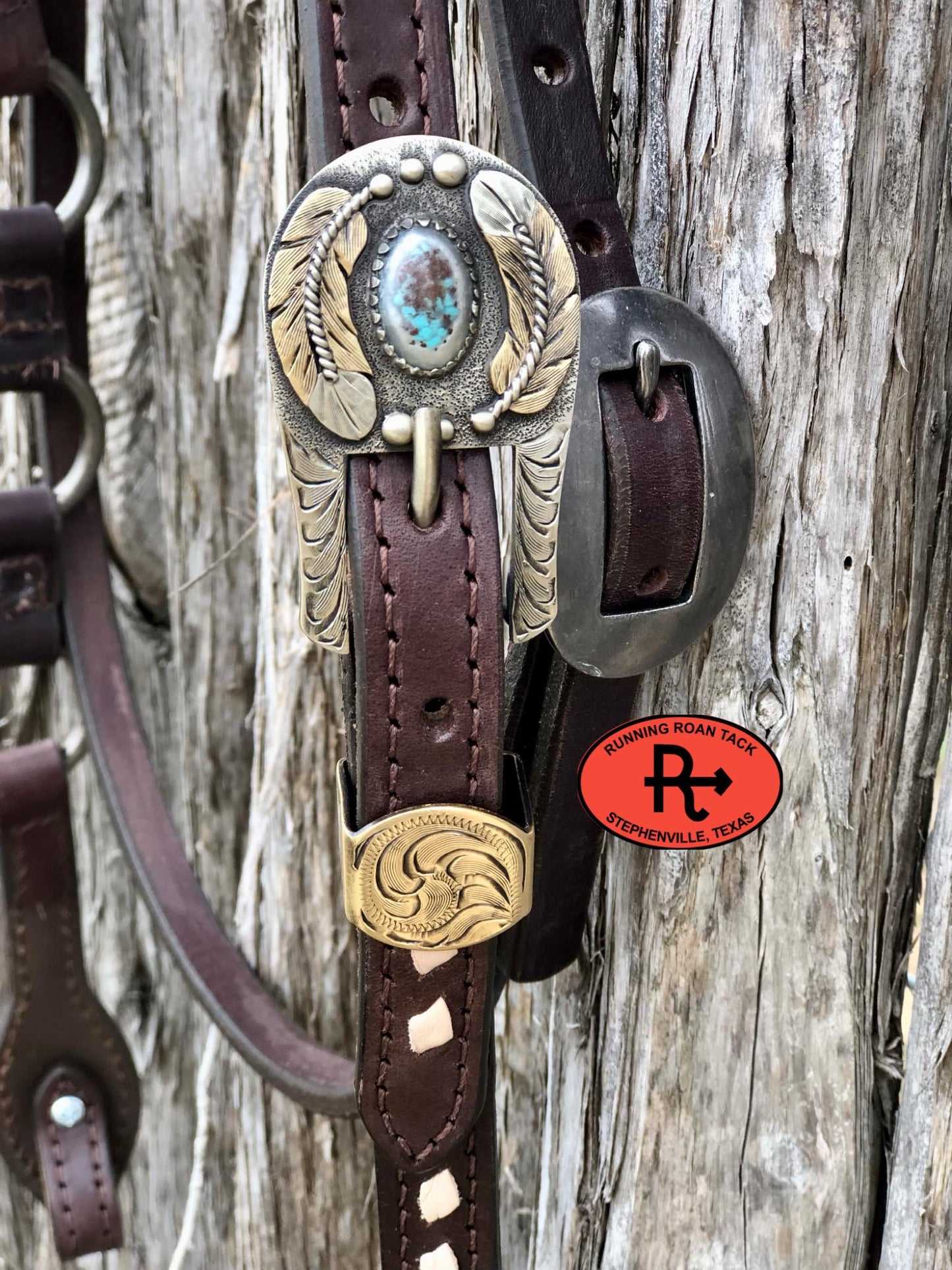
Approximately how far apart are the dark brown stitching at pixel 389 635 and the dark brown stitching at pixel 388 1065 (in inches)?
4.8

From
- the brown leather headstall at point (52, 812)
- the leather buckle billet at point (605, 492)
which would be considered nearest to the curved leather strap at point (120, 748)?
the brown leather headstall at point (52, 812)

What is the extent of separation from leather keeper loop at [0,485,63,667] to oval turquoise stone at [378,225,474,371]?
63cm

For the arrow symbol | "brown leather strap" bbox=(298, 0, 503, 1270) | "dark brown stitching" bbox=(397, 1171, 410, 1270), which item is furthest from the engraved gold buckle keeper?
"dark brown stitching" bbox=(397, 1171, 410, 1270)

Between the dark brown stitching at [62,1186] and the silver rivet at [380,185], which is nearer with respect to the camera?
the silver rivet at [380,185]

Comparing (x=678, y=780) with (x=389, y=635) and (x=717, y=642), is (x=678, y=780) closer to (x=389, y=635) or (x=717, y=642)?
(x=717, y=642)

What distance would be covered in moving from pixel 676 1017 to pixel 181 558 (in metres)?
0.80

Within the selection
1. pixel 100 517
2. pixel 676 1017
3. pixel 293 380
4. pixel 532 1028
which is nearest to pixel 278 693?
pixel 100 517

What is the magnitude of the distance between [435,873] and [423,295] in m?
0.30

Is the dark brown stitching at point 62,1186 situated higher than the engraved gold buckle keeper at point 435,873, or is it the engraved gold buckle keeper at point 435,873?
the engraved gold buckle keeper at point 435,873

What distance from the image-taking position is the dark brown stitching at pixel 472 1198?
29.7 inches

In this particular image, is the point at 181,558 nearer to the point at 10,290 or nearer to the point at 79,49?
the point at 10,290

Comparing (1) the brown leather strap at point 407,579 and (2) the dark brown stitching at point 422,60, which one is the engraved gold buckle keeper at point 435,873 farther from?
(2) the dark brown stitching at point 422,60

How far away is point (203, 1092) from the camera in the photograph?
4.00 ft

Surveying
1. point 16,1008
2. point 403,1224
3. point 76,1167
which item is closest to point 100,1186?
point 76,1167
